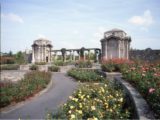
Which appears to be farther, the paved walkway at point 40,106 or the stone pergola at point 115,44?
the stone pergola at point 115,44

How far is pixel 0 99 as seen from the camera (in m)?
11.3

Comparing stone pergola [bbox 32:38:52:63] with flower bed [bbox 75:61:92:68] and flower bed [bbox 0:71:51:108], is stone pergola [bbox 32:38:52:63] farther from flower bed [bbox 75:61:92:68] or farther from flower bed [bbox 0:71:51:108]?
flower bed [bbox 0:71:51:108]

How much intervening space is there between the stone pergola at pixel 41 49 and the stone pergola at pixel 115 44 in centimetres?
1065

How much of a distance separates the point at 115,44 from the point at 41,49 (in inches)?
488

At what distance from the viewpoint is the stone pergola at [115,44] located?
32.7m

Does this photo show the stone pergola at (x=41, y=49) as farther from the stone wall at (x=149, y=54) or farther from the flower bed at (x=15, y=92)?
the flower bed at (x=15, y=92)

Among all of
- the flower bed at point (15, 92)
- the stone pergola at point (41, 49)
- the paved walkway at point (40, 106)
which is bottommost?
the paved walkway at point (40, 106)

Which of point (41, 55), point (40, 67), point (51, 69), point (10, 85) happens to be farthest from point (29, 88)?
point (41, 55)

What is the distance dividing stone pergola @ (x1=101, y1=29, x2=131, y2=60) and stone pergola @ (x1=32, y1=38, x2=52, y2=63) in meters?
10.7

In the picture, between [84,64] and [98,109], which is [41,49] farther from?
[98,109]

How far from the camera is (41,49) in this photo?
4072 cm

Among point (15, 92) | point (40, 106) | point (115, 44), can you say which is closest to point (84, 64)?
point (115, 44)

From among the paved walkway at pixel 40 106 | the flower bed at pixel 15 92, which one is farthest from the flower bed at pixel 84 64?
the flower bed at pixel 15 92

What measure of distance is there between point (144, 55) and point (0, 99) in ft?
65.8
